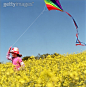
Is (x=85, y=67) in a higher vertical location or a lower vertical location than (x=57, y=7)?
lower

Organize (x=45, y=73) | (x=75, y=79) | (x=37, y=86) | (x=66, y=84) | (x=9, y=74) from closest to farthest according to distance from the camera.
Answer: (x=45, y=73) < (x=37, y=86) < (x=75, y=79) < (x=66, y=84) < (x=9, y=74)

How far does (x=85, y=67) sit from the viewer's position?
2.67 metres

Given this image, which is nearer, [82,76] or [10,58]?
[82,76]

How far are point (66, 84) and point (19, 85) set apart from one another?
67cm

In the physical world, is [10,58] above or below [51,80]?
above

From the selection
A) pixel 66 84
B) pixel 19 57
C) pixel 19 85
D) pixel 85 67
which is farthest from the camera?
pixel 19 57

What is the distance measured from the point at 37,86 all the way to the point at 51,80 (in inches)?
11.9

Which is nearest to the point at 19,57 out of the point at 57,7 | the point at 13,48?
the point at 13,48

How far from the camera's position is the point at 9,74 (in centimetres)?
312

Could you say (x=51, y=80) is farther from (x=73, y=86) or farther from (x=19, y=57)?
(x=19, y=57)

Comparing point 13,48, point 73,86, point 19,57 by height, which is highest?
point 13,48

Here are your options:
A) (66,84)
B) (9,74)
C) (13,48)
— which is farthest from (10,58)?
(66,84)

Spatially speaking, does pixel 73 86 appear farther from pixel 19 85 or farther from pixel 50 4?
pixel 50 4

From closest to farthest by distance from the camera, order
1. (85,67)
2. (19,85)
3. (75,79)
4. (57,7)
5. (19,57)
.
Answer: (75,79), (19,85), (85,67), (19,57), (57,7)
